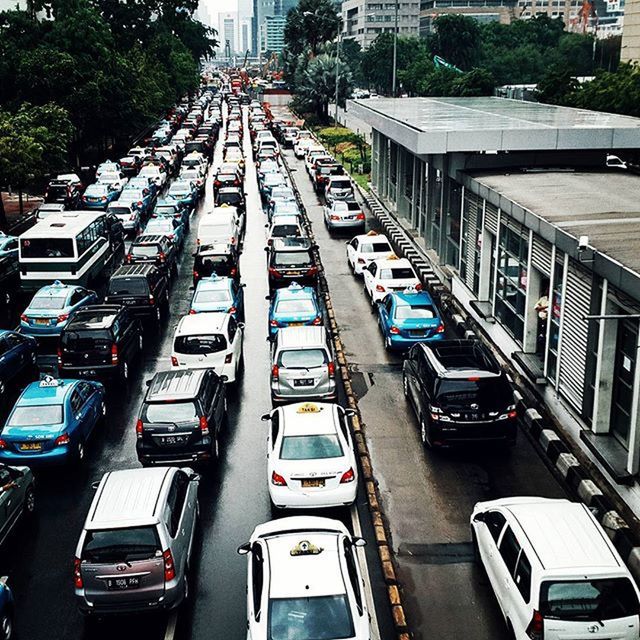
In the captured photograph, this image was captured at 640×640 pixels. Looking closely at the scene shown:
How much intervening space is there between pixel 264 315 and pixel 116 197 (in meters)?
22.2

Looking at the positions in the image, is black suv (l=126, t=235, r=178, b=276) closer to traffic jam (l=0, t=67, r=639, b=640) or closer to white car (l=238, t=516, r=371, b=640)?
traffic jam (l=0, t=67, r=639, b=640)

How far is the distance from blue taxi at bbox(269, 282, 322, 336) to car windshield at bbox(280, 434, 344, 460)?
759cm

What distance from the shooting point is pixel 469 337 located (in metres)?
22.6

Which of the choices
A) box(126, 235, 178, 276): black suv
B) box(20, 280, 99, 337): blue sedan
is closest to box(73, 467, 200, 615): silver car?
box(20, 280, 99, 337): blue sedan

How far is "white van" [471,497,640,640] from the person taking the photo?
32.2ft

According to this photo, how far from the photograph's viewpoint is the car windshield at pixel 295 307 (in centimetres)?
2269

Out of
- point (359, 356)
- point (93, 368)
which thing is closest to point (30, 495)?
point (93, 368)

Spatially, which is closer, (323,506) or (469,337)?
(323,506)

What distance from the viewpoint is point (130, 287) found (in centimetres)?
2542

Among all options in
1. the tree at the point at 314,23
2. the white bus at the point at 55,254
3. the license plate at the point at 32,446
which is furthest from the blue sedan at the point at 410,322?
the tree at the point at 314,23

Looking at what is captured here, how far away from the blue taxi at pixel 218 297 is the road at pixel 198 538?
7.74ft

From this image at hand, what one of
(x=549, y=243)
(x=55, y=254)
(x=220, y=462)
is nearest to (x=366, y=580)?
(x=220, y=462)

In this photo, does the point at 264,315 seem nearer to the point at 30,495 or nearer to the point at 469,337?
the point at 469,337

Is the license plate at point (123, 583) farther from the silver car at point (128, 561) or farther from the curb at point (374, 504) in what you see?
the curb at point (374, 504)
